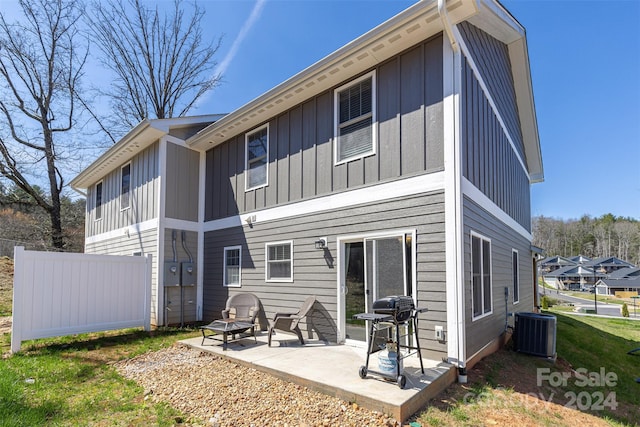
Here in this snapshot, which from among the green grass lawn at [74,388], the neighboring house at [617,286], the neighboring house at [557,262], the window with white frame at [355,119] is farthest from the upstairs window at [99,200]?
the neighboring house at [617,286]

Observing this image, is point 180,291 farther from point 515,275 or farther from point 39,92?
point 39,92

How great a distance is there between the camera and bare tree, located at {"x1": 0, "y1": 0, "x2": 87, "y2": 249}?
14781mm

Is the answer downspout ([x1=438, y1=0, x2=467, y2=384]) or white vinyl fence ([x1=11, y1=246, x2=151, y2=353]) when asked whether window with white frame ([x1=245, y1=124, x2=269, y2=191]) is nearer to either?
white vinyl fence ([x1=11, y1=246, x2=151, y2=353])

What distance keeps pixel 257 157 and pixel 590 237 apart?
70256 millimetres

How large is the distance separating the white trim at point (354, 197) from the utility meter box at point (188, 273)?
5.75ft

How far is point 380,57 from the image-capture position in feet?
18.5

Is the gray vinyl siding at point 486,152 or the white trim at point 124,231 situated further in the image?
the white trim at point 124,231

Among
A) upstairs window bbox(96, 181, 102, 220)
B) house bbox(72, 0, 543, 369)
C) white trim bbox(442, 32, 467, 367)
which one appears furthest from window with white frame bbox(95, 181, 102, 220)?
white trim bbox(442, 32, 467, 367)

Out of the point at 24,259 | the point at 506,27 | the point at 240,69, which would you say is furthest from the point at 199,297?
the point at 240,69

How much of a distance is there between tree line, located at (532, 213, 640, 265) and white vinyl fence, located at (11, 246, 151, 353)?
6134 centimetres

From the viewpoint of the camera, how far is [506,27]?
24.2 feet

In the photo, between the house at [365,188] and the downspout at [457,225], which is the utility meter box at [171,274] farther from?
the downspout at [457,225]

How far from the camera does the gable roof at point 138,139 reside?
27.9 ft

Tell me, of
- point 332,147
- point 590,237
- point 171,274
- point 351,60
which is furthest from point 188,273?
point 590,237
